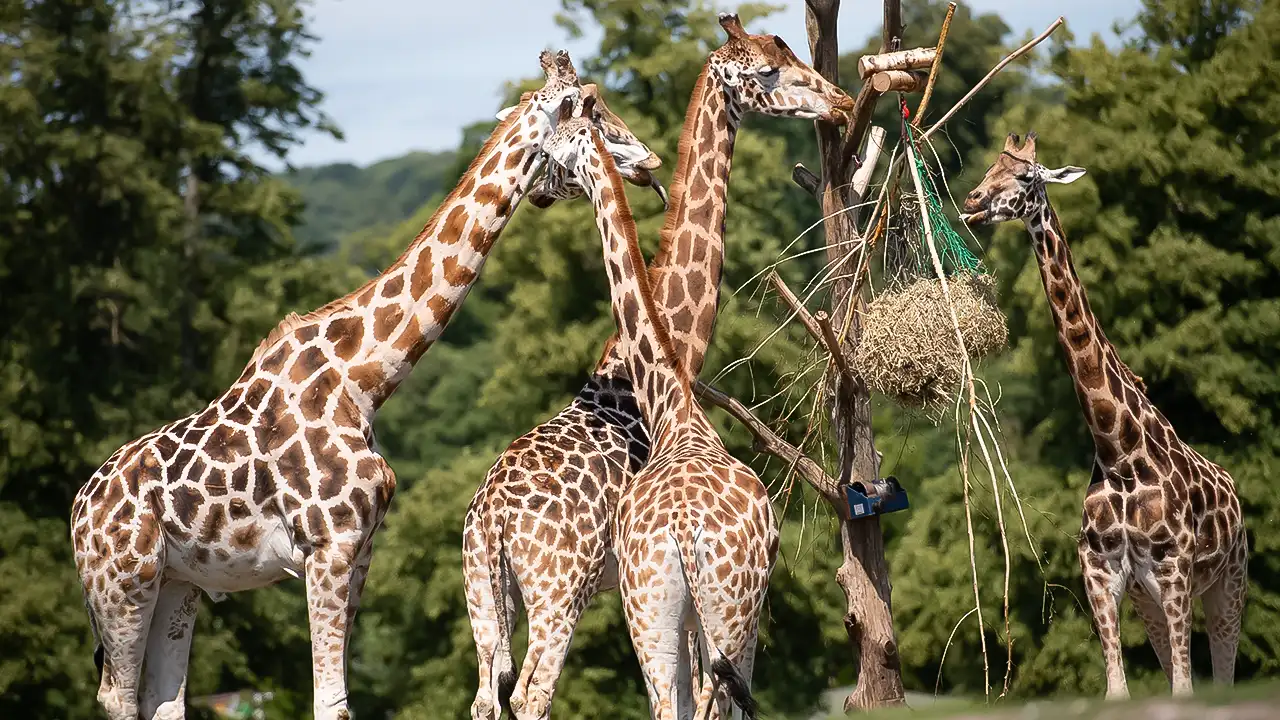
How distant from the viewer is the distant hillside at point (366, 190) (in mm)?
134250

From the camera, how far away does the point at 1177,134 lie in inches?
Answer: 661

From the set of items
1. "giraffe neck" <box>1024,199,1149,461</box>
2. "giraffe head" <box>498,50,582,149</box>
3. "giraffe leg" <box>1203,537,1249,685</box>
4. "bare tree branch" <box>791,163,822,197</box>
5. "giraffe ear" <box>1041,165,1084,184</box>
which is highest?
"giraffe head" <box>498,50,582,149</box>

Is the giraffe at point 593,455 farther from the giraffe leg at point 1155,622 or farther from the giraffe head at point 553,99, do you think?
the giraffe leg at point 1155,622

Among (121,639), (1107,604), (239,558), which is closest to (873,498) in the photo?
(1107,604)

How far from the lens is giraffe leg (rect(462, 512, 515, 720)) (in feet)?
28.6

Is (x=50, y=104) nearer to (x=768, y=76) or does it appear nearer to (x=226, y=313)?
(x=226, y=313)

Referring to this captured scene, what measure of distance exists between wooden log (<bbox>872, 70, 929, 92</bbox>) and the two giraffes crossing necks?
0.43m

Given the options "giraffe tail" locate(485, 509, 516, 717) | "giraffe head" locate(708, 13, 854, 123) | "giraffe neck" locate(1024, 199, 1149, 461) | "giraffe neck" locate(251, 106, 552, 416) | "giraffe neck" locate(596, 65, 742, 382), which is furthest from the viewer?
"giraffe head" locate(708, 13, 854, 123)

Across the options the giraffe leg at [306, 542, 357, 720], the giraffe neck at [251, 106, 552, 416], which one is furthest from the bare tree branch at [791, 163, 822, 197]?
the giraffe leg at [306, 542, 357, 720]

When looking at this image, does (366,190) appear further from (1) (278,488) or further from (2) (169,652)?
(1) (278,488)

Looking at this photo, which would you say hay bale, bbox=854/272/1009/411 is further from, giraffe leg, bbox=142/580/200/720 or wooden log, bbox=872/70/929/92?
giraffe leg, bbox=142/580/200/720

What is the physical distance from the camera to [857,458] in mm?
9883

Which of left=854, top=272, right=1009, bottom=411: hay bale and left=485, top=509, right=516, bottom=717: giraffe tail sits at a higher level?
left=854, top=272, right=1009, bottom=411: hay bale

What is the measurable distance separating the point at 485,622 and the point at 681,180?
2.89 metres
